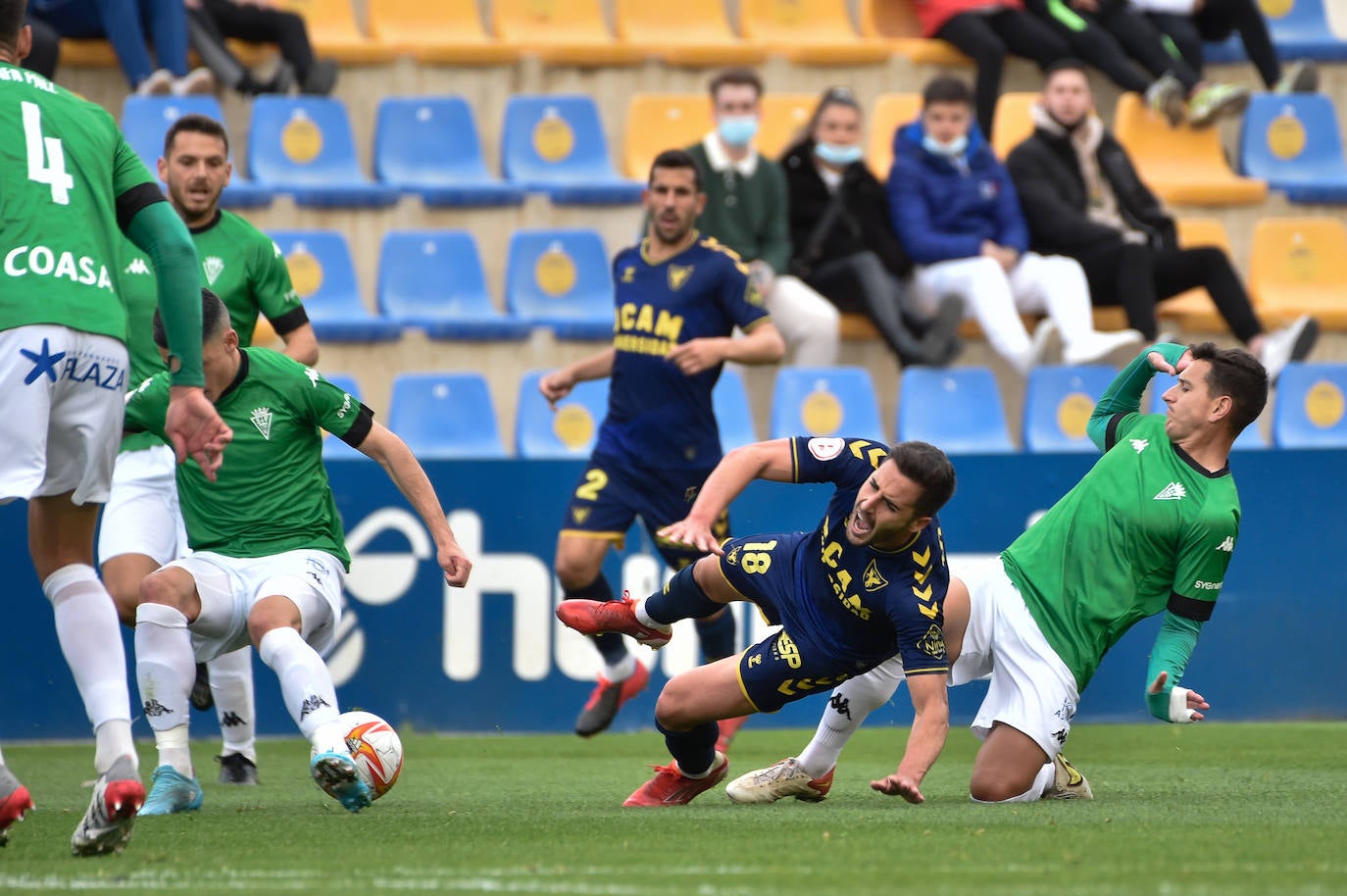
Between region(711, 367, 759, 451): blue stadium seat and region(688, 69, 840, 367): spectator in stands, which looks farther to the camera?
region(688, 69, 840, 367): spectator in stands

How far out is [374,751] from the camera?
515 centimetres

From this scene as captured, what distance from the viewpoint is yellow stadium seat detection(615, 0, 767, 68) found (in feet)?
39.2

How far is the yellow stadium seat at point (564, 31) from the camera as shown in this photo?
1179 cm

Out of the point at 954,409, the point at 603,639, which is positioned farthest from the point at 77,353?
the point at 954,409

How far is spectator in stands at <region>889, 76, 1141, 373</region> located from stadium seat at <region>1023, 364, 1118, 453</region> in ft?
0.31

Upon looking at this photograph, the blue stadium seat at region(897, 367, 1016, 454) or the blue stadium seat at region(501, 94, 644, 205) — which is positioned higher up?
the blue stadium seat at region(501, 94, 644, 205)

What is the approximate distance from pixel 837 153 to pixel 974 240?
2.96 feet

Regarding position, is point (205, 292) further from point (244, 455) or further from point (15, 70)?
point (15, 70)

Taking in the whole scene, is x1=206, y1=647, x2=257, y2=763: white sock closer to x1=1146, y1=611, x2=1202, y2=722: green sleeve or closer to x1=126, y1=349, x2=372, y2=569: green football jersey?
x1=126, y1=349, x2=372, y2=569: green football jersey

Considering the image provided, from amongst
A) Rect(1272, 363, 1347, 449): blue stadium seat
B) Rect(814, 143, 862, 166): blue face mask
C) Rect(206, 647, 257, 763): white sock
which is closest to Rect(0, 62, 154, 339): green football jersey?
Rect(206, 647, 257, 763): white sock

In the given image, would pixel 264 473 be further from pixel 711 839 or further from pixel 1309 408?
pixel 1309 408

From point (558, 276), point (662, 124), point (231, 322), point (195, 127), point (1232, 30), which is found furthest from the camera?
point (1232, 30)

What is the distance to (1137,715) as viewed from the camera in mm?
8898

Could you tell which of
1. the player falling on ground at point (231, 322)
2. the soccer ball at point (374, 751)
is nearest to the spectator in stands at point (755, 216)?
the player falling on ground at point (231, 322)
